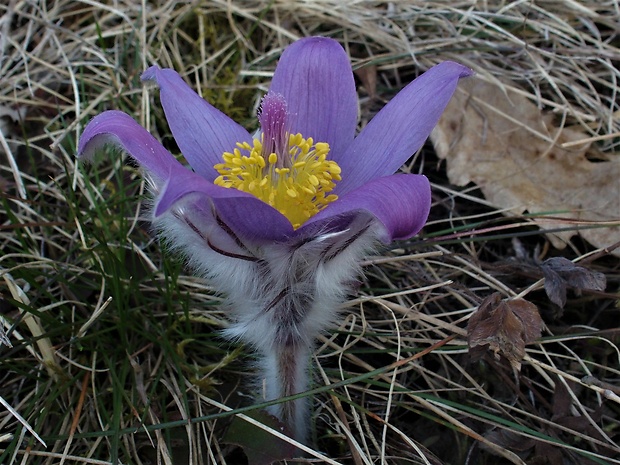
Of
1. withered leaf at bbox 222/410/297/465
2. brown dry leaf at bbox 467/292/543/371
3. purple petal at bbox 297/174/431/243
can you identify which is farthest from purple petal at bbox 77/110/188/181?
brown dry leaf at bbox 467/292/543/371

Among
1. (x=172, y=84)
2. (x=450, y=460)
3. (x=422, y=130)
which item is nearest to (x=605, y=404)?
(x=450, y=460)

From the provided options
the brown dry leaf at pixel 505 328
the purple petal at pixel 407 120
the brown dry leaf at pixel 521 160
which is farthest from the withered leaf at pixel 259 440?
the brown dry leaf at pixel 521 160

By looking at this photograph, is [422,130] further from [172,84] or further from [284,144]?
[172,84]

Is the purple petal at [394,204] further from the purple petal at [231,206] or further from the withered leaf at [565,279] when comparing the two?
the withered leaf at [565,279]

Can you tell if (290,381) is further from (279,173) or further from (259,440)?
(279,173)

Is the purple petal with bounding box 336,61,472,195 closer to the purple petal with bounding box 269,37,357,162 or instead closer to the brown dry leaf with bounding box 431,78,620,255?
the purple petal with bounding box 269,37,357,162
